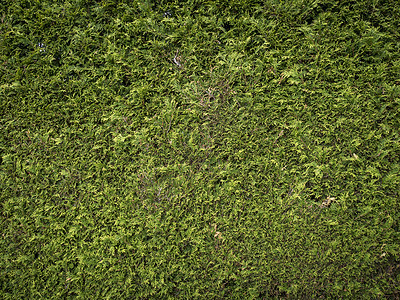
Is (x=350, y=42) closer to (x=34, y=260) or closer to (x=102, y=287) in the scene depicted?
(x=102, y=287)

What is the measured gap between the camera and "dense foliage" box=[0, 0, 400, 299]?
220 cm

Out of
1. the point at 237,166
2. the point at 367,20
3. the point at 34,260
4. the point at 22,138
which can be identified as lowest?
the point at 34,260

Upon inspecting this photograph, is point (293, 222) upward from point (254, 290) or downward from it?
upward

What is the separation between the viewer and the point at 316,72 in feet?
7.23

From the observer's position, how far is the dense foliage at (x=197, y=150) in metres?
2.20

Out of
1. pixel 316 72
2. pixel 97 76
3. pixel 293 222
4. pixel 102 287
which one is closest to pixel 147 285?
pixel 102 287

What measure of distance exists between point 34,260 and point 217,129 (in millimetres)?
2655

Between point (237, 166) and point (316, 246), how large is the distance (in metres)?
1.31

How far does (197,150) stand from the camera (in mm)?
2256

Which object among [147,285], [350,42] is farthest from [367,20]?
[147,285]

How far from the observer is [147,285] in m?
2.27

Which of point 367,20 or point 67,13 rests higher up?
point 67,13

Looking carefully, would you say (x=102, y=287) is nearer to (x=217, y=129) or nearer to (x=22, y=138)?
(x=22, y=138)

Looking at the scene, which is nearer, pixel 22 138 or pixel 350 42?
pixel 350 42
